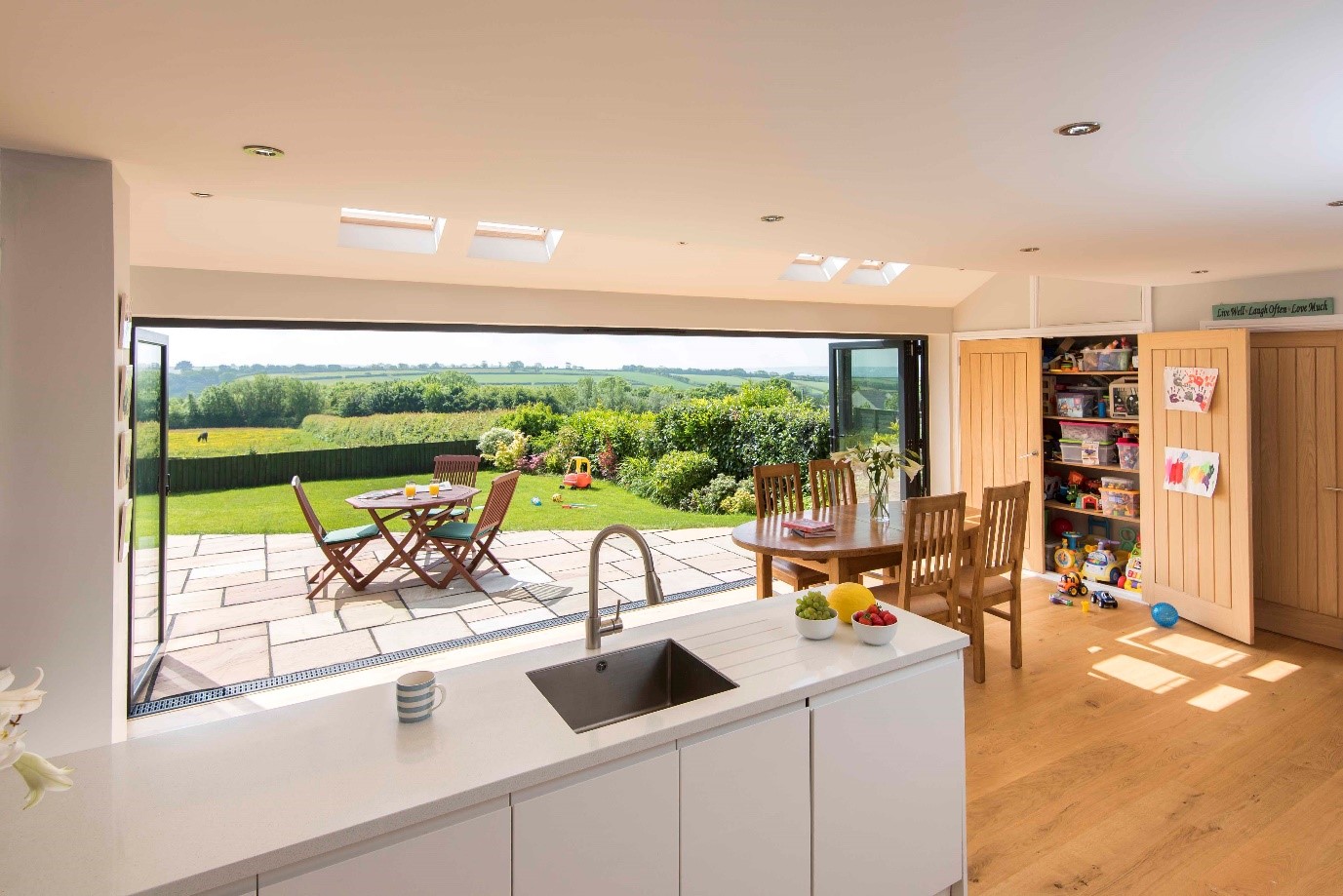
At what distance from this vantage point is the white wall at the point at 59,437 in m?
1.99

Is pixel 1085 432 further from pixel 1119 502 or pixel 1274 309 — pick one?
pixel 1274 309

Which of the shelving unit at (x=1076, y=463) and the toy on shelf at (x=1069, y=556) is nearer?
the shelving unit at (x=1076, y=463)

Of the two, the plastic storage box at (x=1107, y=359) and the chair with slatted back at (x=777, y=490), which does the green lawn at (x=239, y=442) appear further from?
the plastic storage box at (x=1107, y=359)

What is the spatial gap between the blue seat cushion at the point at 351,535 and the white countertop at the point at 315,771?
384 centimetres

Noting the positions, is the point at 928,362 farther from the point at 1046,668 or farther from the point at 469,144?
the point at 469,144

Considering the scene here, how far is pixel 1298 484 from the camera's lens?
4.52 metres

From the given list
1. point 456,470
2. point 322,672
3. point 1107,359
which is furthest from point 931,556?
point 456,470

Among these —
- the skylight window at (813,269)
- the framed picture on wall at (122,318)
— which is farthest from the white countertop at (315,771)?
the skylight window at (813,269)

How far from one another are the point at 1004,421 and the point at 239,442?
6737 mm

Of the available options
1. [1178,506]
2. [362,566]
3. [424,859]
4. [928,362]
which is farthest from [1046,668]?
[362,566]

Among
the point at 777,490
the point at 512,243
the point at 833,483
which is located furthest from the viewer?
the point at 833,483

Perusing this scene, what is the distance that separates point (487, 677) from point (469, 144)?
1406 millimetres

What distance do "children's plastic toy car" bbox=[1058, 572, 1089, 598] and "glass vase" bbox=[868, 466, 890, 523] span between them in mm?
1843

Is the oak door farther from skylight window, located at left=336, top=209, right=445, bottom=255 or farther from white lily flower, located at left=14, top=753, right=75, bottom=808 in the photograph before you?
white lily flower, located at left=14, top=753, right=75, bottom=808
